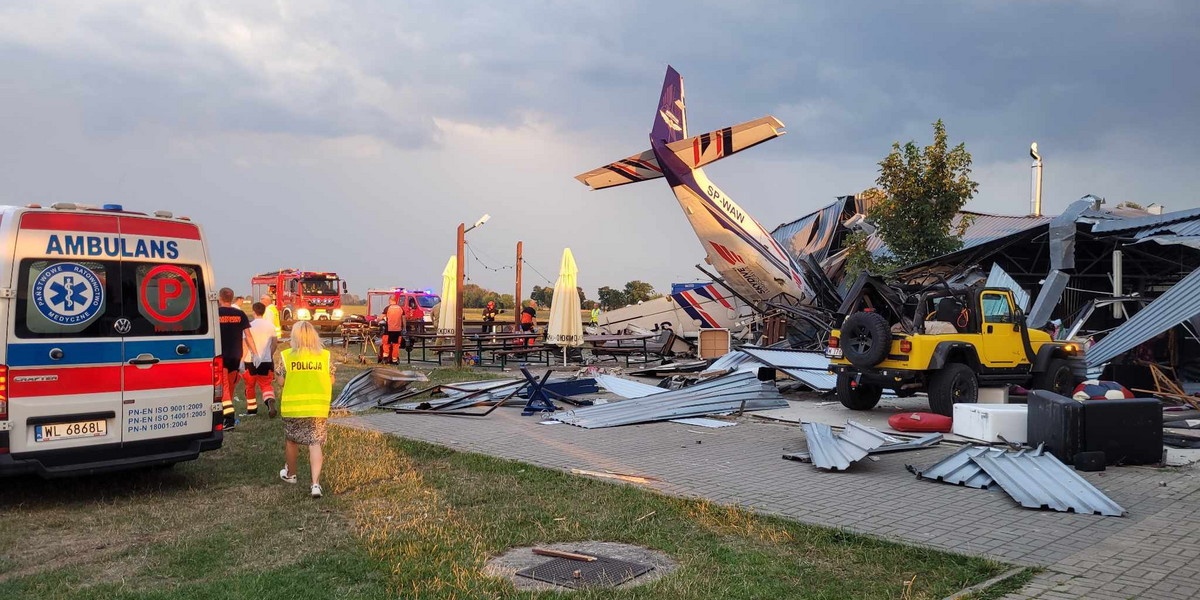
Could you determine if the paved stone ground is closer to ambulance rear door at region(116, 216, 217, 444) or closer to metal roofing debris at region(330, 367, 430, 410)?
metal roofing debris at region(330, 367, 430, 410)

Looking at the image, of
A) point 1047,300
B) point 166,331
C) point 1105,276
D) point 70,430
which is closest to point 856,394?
point 1047,300

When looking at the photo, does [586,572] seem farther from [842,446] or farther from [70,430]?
[70,430]

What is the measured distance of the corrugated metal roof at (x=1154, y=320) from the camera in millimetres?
13478

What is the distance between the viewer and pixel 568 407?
45.4ft

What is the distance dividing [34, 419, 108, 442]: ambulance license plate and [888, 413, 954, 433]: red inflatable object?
28.5ft

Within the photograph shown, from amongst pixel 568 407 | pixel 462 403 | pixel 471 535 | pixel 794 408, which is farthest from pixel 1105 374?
pixel 471 535

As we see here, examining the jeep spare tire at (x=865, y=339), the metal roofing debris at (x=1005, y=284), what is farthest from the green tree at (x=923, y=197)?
the jeep spare tire at (x=865, y=339)

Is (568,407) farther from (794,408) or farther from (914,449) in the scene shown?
(914,449)

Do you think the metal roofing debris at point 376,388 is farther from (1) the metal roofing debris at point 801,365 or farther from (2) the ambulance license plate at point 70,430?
(2) the ambulance license plate at point 70,430

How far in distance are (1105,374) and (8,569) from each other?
52.8ft

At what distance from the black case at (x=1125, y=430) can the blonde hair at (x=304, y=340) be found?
24.1ft

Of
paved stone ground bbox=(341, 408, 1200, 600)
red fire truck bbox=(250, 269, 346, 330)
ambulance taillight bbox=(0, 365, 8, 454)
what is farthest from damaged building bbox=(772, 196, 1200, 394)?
red fire truck bbox=(250, 269, 346, 330)

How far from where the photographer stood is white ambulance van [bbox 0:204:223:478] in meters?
6.62

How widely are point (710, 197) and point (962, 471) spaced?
21.3 m
